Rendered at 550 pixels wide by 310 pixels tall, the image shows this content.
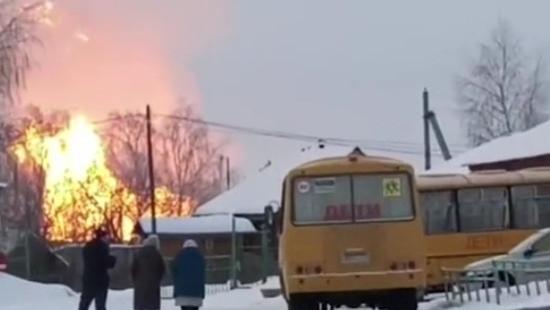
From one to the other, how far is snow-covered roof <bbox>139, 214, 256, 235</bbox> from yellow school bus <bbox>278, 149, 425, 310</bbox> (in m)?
43.3

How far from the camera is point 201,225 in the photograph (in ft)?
233

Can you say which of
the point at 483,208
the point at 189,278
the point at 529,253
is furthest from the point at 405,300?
the point at 483,208

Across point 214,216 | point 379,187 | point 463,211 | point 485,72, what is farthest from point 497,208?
point 485,72

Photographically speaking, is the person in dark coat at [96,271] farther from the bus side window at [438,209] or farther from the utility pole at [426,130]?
the utility pole at [426,130]

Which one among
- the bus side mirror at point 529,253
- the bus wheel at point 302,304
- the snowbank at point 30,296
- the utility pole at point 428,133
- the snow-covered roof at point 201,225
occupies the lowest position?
the bus wheel at point 302,304

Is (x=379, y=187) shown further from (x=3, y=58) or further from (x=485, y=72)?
(x=485, y=72)

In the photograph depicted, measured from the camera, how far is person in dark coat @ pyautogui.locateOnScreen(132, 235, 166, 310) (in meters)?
24.0

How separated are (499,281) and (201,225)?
156ft

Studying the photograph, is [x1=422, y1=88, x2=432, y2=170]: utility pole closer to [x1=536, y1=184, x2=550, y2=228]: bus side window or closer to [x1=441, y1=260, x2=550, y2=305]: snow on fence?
[x1=536, y1=184, x2=550, y2=228]: bus side window

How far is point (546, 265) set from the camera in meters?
26.5

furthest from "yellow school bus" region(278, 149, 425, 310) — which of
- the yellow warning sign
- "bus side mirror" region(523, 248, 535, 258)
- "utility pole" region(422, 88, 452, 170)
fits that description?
"utility pole" region(422, 88, 452, 170)

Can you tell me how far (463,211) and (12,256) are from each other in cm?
1954

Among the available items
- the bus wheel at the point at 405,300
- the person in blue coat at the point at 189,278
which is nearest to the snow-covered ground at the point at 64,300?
the bus wheel at the point at 405,300

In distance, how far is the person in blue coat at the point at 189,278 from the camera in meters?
24.4
